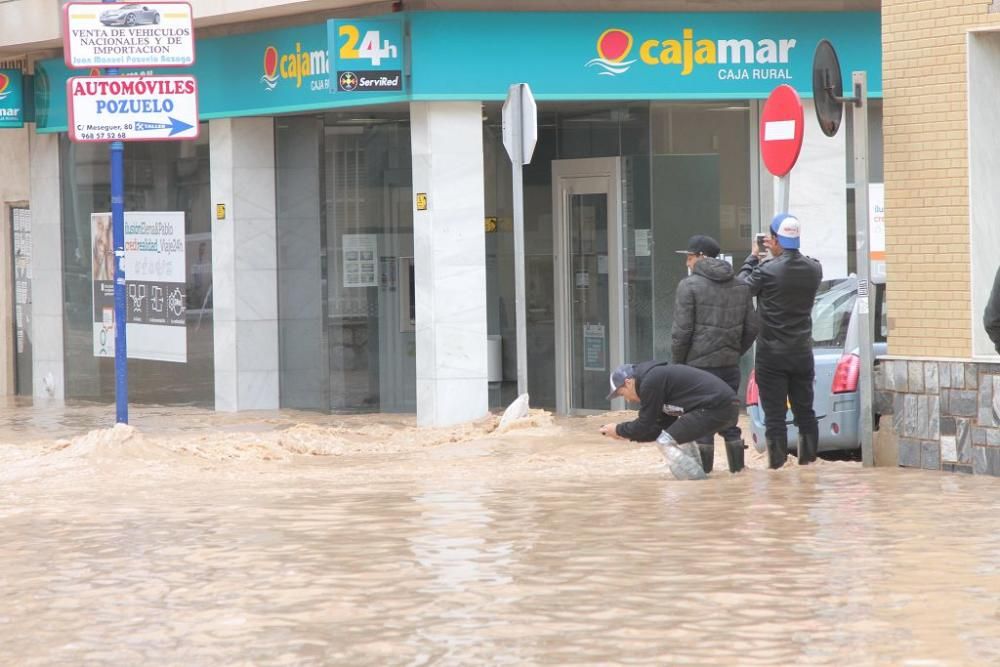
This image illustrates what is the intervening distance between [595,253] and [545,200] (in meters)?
0.89

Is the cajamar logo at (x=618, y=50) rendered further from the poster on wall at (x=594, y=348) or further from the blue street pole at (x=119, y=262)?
the blue street pole at (x=119, y=262)

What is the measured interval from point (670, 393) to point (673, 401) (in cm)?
5

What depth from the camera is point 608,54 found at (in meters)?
16.5

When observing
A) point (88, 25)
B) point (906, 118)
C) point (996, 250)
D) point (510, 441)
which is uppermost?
point (88, 25)

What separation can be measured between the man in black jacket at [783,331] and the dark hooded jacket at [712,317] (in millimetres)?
226

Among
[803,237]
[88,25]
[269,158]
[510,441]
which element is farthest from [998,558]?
[269,158]

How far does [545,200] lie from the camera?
18.1m

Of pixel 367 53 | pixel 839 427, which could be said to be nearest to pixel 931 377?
pixel 839 427

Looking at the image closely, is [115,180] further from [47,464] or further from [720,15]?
[720,15]

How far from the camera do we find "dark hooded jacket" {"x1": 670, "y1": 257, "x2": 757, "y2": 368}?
11344 millimetres

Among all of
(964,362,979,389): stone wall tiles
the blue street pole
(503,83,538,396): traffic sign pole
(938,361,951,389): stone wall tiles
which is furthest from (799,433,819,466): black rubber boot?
the blue street pole

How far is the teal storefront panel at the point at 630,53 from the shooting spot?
1623 centimetres

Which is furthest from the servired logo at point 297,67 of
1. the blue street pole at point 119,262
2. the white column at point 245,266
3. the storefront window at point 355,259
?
the blue street pole at point 119,262

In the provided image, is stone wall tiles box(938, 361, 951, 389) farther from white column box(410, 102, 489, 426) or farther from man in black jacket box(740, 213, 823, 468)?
white column box(410, 102, 489, 426)
